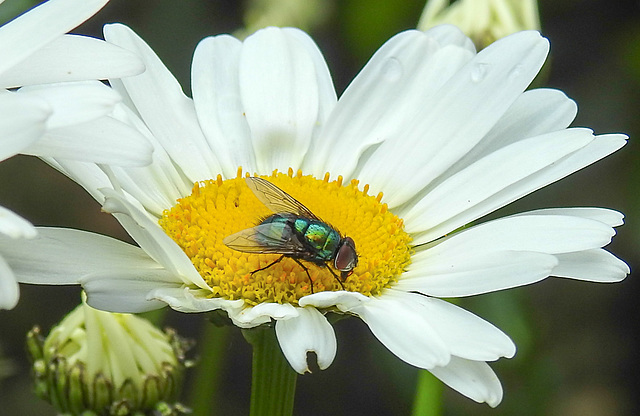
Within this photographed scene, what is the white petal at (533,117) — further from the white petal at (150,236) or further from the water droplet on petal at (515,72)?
the white petal at (150,236)

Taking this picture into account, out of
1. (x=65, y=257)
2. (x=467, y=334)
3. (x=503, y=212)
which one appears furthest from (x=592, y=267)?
(x=503, y=212)

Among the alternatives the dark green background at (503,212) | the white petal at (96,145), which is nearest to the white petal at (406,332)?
the white petal at (96,145)

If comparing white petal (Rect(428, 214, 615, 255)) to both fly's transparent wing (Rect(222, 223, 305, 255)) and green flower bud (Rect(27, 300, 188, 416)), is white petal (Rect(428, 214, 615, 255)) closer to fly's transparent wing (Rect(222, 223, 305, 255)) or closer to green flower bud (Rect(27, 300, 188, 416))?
fly's transparent wing (Rect(222, 223, 305, 255))

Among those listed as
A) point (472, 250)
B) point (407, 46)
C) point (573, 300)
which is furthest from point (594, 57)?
point (472, 250)

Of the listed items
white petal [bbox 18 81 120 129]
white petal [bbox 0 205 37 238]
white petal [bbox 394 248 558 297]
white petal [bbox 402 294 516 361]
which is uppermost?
white petal [bbox 394 248 558 297]

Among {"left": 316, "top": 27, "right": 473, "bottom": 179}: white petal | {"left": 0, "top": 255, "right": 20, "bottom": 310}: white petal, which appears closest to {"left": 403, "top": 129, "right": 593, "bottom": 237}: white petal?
{"left": 316, "top": 27, "right": 473, "bottom": 179}: white petal
